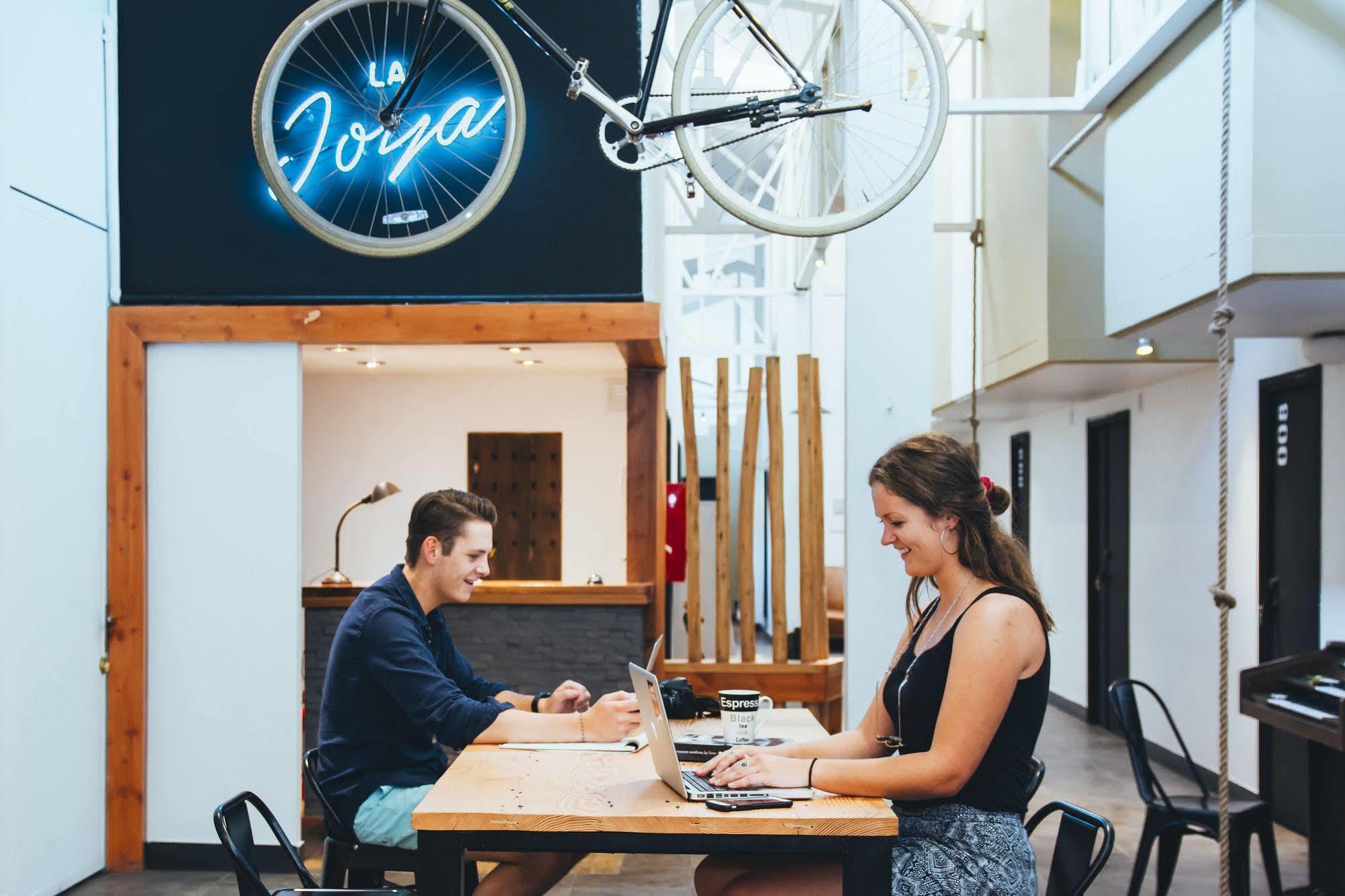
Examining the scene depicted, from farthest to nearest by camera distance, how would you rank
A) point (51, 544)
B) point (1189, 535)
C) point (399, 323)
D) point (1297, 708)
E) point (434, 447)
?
point (434, 447), point (1189, 535), point (399, 323), point (51, 544), point (1297, 708)

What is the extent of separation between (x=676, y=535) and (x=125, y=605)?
4711 mm

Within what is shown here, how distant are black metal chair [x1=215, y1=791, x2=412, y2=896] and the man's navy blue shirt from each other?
24 cm

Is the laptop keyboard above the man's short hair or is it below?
below

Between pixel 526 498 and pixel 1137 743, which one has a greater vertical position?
pixel 526 498

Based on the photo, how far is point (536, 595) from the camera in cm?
602

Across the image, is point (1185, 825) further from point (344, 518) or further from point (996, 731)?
point (344, 518)

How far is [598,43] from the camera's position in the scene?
5.41 metres

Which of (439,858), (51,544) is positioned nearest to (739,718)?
(439,858)

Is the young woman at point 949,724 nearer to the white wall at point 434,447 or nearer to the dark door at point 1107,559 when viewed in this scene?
the white wall at point 434,447

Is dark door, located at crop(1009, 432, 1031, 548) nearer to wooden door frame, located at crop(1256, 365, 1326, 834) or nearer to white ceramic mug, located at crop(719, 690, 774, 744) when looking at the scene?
wooden door frame, located at crop(1256, 365, 1326, 834)

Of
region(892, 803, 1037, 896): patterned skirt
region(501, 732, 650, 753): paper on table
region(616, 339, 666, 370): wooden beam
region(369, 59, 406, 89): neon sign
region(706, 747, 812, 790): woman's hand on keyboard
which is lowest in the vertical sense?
region(892, 803, 1037, 896): patterned skirt

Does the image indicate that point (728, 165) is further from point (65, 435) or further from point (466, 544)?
point (466, 544)

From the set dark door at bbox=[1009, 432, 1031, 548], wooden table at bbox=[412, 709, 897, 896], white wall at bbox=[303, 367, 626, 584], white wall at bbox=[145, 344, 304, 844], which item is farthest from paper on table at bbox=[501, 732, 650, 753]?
dark door at bbox=[1009, 432, 1031, 548]

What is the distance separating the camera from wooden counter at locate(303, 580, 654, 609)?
5.93 meters
